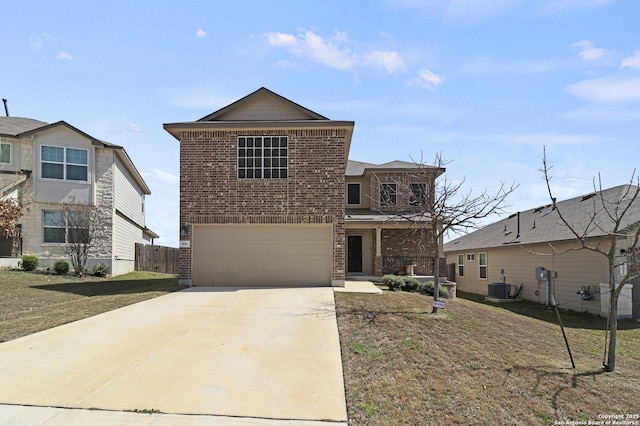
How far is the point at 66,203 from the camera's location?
19766mm

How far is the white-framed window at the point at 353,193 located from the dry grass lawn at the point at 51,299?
10665mm

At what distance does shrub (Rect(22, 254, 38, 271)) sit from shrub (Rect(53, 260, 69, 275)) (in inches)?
32.0

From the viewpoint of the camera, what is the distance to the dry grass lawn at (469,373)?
195 inches

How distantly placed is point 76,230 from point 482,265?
20169 mm

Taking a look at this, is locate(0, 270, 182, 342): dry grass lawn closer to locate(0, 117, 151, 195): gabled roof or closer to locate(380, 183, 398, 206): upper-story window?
locate(0, 117, 151, 195): gabled roof

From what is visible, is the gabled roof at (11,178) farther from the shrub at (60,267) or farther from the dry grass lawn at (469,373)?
the dry grass lawn at (469,373)

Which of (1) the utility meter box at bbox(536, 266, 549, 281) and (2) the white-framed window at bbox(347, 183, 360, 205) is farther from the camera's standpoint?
(2) the white-framed window at bbox(347, 183, 360, 205)

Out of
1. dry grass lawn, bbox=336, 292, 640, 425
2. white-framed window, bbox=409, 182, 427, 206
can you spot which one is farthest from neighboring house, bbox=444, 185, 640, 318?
white-framed window, bbox=409, 182, 427, 206

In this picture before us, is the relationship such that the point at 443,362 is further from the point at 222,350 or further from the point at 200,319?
the point at 200,319

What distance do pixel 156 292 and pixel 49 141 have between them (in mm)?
11404

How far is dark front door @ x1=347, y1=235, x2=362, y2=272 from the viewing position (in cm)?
2076

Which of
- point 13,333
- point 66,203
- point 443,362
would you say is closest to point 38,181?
point 66,203

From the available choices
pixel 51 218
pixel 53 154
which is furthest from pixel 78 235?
pixel 53 154

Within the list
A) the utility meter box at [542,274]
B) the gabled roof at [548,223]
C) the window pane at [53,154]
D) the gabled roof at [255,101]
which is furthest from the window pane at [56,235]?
the utility meter box at [542,274]
